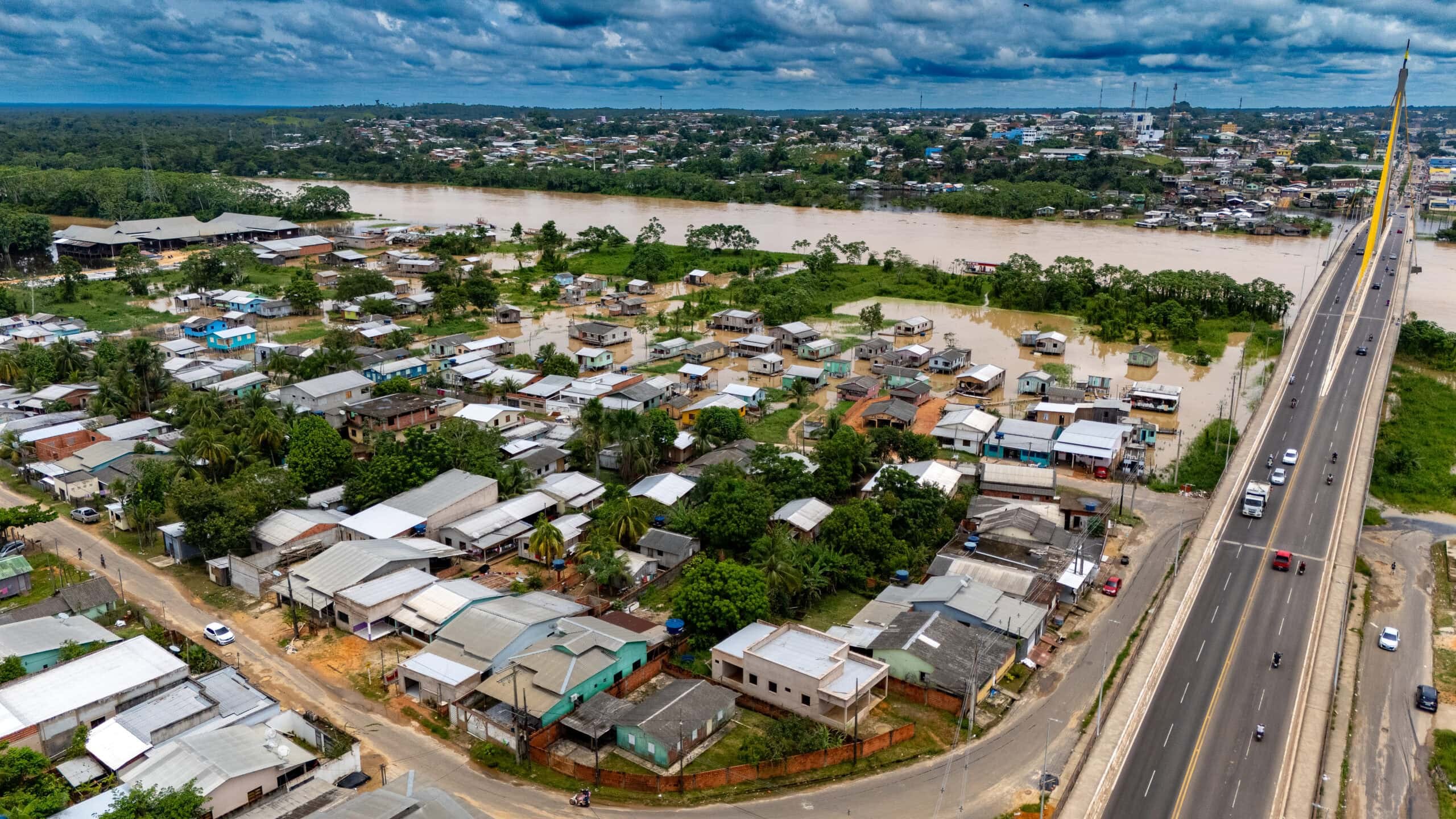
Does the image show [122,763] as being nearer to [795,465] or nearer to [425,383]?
[795,465]

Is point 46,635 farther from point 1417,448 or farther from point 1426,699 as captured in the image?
point 1417,448

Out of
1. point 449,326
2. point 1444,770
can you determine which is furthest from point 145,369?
point 1444,770

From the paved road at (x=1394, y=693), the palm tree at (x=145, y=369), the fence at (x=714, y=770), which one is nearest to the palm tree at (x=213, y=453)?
the palm tree at (x=145, y=369)

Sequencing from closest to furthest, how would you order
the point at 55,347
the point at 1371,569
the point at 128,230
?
the point at 1371,569 < the point at 55,347 < the point at 128,230

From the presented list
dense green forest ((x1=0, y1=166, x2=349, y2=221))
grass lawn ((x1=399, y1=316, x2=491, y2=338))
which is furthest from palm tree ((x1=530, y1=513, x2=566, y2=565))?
dense green forest ((x1=0, y1=166, x2=349, y2=221))

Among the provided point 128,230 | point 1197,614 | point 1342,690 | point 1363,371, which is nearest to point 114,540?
point 1197,614

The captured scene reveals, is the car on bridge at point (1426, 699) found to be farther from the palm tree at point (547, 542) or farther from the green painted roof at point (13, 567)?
the green painted roof at point (13, 567)

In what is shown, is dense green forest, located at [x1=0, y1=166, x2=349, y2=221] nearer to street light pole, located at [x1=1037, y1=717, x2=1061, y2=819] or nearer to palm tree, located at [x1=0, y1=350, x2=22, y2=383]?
palm tree, located at [x1=0, y1=350, x2=22, y2=383]
